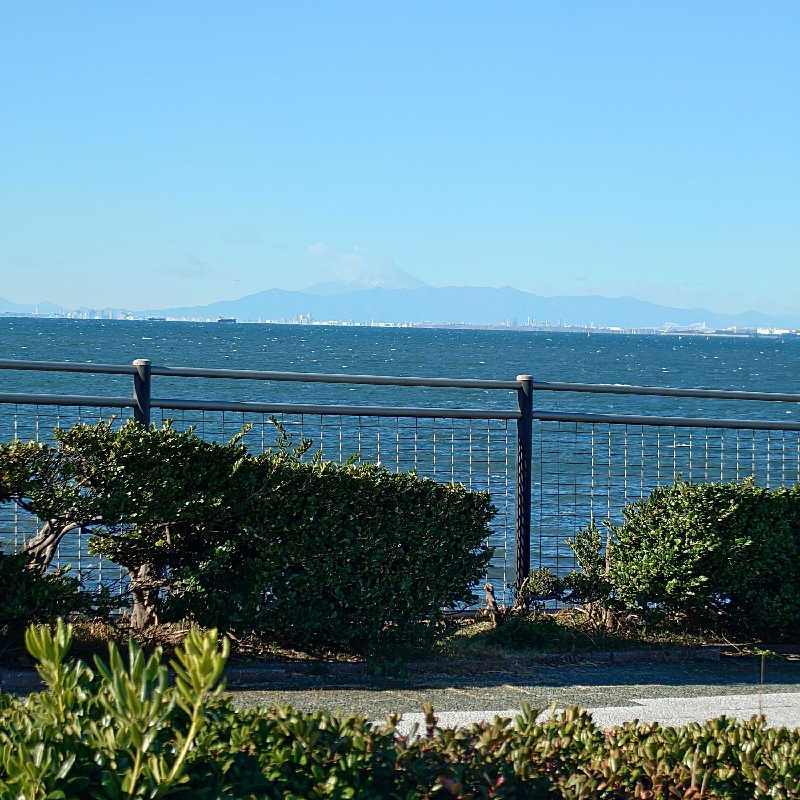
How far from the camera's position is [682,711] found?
5.64 m

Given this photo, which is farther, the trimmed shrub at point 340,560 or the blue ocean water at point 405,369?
the blue ocean water at point 405,369

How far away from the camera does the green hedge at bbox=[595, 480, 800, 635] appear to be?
6.90 m

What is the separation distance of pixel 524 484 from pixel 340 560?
2.00 meters

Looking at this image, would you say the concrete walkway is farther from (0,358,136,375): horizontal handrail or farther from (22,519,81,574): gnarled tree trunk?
(0,358,136,375): horizontal handrail

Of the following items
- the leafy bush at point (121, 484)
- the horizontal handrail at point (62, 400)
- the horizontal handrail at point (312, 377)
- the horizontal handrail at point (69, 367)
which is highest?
the horizontal handrail at point (69, 367)

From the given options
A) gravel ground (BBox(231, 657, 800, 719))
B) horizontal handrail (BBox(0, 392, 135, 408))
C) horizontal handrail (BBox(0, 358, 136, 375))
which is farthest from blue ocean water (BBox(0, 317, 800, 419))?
gravel ground (BBox(231, 657, 800, 719))

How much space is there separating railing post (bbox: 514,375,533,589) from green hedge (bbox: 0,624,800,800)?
13.6ft

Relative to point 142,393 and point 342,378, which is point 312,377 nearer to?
point 342,378

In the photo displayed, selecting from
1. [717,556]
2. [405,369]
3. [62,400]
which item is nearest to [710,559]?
[717,556]

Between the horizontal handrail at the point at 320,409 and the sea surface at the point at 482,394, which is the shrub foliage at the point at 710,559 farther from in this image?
the horizontal handrail at the point at 320,409

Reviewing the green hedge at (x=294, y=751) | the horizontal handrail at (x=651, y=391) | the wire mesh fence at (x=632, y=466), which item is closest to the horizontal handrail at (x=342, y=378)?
the horizontal handrail at (x=651, y=391)

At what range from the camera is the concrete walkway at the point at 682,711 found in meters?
5.34

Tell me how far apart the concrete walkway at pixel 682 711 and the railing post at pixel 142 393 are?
2.84 meters

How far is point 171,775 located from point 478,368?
8139cm
